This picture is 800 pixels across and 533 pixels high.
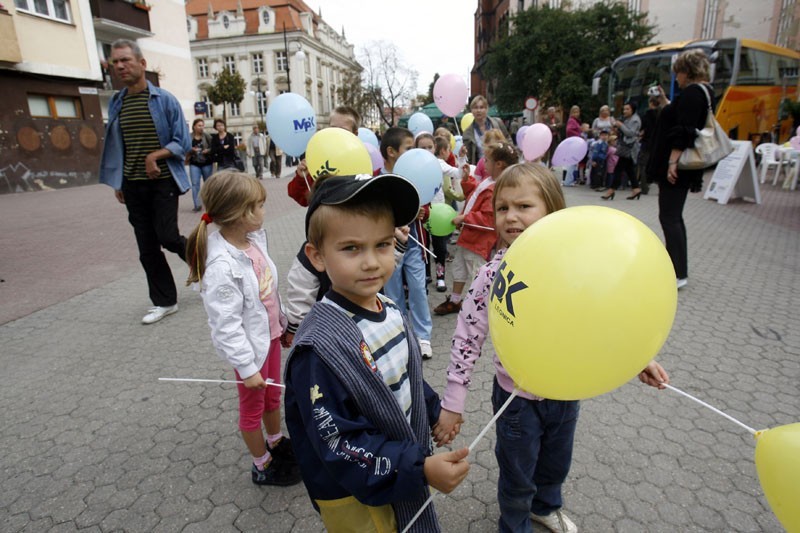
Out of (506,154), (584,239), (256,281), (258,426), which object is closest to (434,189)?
(506,154)

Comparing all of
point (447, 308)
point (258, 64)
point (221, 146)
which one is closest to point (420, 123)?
point (447, 308)

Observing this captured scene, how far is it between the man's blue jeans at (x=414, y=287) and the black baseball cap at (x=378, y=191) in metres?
2.01

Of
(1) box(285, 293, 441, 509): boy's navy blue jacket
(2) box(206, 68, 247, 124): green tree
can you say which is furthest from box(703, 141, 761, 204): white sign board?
(2) box(206, 68, 247, 124): green tree

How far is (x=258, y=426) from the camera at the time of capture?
86.0 inches

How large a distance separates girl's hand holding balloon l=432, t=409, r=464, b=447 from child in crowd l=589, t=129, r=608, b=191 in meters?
12.2

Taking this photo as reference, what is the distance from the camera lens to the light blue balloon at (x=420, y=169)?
3449mm

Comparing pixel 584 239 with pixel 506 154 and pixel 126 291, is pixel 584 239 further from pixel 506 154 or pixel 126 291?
pixel 126 291

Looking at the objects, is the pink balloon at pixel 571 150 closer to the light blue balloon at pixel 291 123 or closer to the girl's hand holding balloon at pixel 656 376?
the light blue balloon at pixel 291 123

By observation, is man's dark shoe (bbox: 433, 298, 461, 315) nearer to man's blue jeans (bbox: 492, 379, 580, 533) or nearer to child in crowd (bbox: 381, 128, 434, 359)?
child in crowd (bbox: 381, 128, 434, 359)

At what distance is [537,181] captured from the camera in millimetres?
1804

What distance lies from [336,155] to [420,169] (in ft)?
2.64

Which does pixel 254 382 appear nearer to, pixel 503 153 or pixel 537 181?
pixel 537 181

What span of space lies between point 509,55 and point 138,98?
89.1 ft

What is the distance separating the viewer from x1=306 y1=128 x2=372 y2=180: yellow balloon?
291 centimetres
